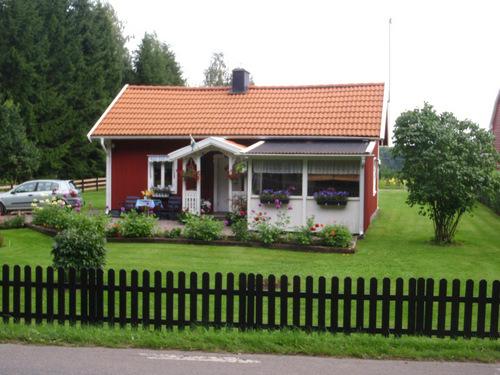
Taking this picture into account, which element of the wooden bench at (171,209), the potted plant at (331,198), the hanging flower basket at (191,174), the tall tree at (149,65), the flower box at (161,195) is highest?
the tall tree at (149,65)

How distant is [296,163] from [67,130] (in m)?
29.0

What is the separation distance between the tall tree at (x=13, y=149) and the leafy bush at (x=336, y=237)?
21148 millimetres

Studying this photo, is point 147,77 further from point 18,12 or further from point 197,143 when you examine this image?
point 197,143

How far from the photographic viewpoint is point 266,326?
279 inches

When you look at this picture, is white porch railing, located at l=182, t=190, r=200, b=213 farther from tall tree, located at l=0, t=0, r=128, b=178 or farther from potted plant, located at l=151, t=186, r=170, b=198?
tall tree, located at l=0, t=0, r=128, b=178

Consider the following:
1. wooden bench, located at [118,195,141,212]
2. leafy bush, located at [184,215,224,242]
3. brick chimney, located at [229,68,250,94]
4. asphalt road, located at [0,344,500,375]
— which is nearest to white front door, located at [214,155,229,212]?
wooden bench, located at [118,195,141,212]

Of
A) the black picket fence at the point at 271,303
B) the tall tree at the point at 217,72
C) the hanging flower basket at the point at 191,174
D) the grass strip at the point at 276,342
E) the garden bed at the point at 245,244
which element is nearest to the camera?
the grass strip at the point at 276,342

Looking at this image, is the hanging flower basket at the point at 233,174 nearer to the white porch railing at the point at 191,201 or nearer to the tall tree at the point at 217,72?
the white porch railing at the point at 191,201

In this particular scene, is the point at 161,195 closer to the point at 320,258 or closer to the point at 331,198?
the point at 331,198

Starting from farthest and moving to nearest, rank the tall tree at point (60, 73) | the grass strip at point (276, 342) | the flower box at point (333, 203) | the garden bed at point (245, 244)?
the tall tree at point (60, 73), the flower box at point (333, 203), the garden bed at point (245, 244), the grass strip at point (276, 342)

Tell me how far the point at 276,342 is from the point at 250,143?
15000mm

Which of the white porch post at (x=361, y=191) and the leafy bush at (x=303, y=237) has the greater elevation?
the white porch post at (x=361, y=191)

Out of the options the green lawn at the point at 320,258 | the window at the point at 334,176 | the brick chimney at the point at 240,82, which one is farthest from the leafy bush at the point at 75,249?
the brick chimney at the point at 240,82

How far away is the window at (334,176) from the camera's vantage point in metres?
17.1
